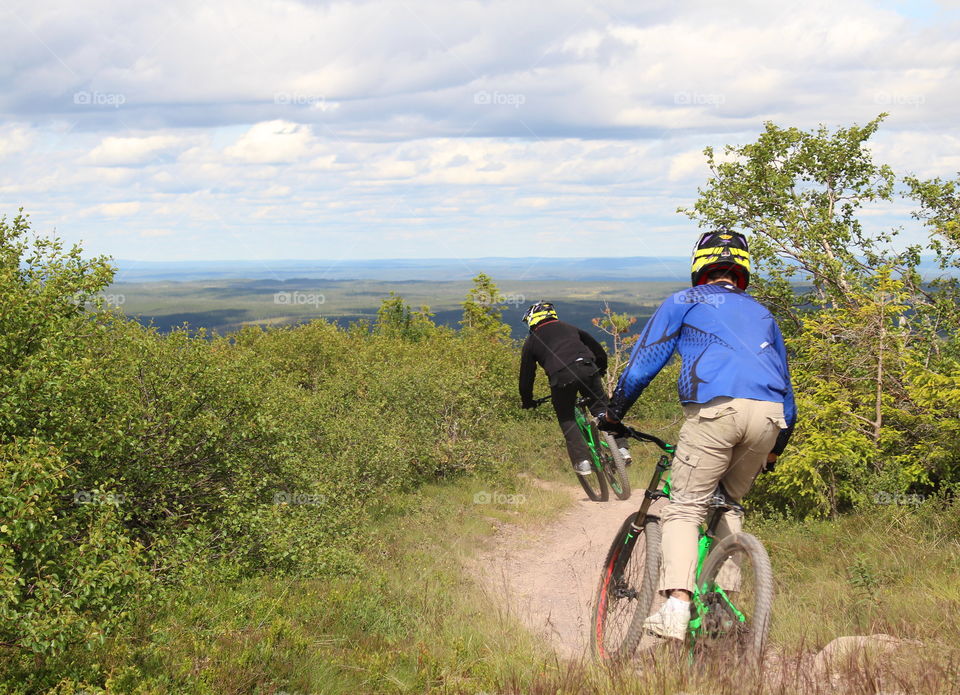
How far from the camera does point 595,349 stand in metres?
10.1

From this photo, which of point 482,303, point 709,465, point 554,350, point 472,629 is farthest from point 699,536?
point 482,303

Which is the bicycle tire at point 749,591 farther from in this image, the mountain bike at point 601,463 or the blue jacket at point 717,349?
the mountain bike at point 601,463

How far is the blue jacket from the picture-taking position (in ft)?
13.1

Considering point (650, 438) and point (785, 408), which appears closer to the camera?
point (785, 408)

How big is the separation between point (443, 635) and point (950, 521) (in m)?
5.05

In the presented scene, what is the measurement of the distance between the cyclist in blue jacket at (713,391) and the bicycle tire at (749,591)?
121mm

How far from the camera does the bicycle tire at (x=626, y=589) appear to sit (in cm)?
433

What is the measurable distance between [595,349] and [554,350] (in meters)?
0.62

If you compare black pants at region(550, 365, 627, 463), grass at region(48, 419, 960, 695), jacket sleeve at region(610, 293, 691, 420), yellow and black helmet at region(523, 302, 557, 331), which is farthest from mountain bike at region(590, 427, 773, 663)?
yellow and black helmet at region(523, 302, 557, 331)

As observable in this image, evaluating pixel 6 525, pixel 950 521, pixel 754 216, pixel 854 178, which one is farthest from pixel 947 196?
pixel 6 525

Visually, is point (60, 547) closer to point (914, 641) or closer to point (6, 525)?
point (6, 525)

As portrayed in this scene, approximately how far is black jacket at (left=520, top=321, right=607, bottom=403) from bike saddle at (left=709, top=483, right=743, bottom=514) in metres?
5.53

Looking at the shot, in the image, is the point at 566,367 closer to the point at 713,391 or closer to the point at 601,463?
the point at 601,463

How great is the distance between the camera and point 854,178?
15.4 m
